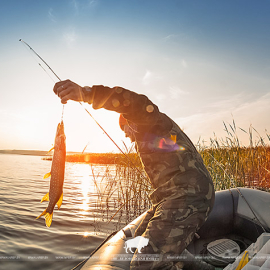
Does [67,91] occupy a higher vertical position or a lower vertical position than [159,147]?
higher

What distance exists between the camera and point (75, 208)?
6332mm

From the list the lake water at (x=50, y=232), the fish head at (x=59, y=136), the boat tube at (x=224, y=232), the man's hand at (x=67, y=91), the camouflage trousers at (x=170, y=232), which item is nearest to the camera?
the camouflage trousers at (x=170, y=232)

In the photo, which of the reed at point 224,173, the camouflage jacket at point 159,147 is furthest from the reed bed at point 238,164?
the camouflage jacket at point 159,147

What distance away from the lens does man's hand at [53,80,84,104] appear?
200 cm

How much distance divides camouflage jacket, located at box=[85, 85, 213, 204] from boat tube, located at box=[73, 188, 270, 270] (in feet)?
2.19

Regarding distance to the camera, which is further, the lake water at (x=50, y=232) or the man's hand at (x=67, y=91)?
the lake water at (x=50, y=232)

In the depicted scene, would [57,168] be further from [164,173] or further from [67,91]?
[164,173]

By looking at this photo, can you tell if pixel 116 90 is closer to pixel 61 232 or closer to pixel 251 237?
pixel 251 237

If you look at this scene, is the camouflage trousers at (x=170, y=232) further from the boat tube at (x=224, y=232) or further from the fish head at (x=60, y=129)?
the fish head at (x=60, y=129)

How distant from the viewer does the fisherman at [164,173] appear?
1905 millimetres

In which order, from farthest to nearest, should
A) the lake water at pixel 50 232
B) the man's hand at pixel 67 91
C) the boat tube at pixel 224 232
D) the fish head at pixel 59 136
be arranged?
the lake water at pixel 50 232 → the fish head at pixel 59 136 → the boat tube at pixel 224 232 → the man's hand at pixel 67 91

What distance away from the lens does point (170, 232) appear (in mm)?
1912

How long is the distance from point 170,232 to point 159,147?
0.73 m

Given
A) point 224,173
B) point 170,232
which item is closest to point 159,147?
point 170,232
